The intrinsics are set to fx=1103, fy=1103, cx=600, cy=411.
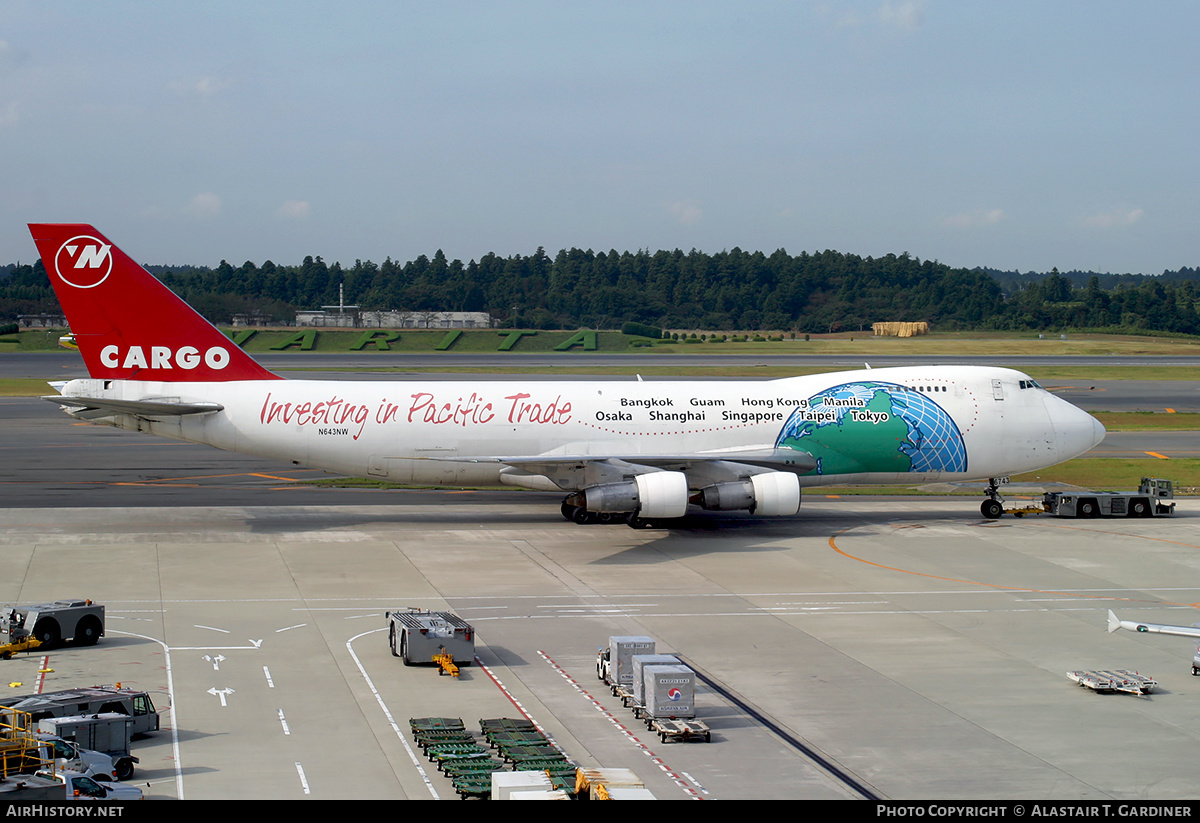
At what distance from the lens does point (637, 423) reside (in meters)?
41.1

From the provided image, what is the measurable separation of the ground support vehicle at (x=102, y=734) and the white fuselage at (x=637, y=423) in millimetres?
21030

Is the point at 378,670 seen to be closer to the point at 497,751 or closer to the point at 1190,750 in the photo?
the point at 497,751


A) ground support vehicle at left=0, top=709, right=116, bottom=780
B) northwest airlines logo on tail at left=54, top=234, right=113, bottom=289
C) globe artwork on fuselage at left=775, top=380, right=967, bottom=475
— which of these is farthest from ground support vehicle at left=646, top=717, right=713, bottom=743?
northwest airlines logo on tail at left=54, top=234, right=113, bottom=289

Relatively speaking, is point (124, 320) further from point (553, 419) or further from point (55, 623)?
point (55, 623)

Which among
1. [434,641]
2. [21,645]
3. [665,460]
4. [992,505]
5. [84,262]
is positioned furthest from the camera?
[992,505]

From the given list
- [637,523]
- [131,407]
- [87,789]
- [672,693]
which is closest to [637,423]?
[637,523]

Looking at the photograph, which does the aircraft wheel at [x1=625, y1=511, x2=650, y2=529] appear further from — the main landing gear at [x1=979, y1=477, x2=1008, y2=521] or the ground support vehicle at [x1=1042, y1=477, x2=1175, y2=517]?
the ground support vehicle at [x1=1042, y1=477, x2=1175, y2=517]

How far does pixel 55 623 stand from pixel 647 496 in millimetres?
17859

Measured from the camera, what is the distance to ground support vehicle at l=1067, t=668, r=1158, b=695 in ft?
73.3

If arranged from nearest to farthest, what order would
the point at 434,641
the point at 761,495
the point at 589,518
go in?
the point at 434,641 < the point at 761,495 < the point at 589,518

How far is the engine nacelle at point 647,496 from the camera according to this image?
117ft

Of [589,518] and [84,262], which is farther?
[589,518]

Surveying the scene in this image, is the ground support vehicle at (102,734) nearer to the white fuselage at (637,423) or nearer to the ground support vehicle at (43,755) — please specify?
the ground support vehicle at (43,755)

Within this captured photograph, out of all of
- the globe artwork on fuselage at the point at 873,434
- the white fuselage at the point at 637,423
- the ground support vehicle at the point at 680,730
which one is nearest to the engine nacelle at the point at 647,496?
the white fuselage at the point at 637,423
